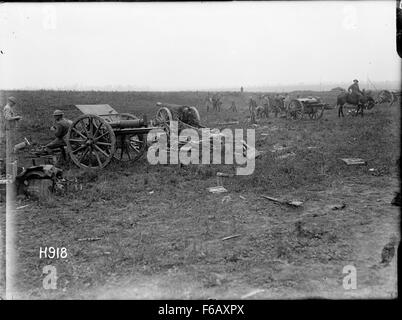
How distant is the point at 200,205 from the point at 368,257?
298cm

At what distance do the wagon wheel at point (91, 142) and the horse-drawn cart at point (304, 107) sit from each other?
10994 mm

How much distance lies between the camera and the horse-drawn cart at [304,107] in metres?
17.8

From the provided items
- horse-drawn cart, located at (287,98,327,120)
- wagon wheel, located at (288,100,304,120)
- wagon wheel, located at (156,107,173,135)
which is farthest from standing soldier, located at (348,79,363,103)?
wagon wheel, located at (156,107,173,135)

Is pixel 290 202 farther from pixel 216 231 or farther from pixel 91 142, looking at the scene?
pixel 91 142

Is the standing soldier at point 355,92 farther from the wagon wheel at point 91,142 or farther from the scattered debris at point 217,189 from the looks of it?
the wagon wheel at point 91,142

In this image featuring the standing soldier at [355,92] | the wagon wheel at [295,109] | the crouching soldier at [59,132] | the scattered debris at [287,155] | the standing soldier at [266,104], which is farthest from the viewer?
the standing soldier at [266,104]

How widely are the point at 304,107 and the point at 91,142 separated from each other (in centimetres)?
1162

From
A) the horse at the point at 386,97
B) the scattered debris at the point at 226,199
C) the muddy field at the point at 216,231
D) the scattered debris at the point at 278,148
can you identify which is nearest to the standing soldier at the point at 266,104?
the horse at the point at 386,97

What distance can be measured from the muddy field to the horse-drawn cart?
764cm

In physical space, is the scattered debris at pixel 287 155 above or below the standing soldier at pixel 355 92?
below

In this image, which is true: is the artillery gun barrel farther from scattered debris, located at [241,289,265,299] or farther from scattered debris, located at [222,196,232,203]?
scattered debris, located at [241,289,265,299]

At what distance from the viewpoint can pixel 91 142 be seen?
900 centimetres
